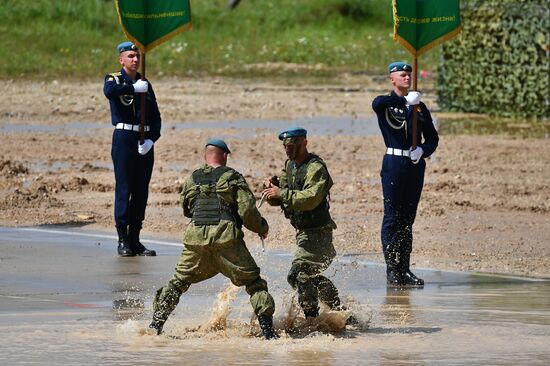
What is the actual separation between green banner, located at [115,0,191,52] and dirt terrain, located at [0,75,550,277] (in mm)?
2070

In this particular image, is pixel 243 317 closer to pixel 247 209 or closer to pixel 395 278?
pixel 247 209

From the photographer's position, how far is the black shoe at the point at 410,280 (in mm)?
13608

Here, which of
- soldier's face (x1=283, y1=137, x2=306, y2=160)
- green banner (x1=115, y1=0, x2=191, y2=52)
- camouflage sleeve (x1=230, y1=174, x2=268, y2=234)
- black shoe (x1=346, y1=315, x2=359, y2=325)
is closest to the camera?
camouflage sleeve (x1=230, y1=174, x2=268, y2=234)

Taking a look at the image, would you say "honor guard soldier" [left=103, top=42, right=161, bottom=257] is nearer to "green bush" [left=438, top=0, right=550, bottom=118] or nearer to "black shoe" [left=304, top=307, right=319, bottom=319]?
"black shoe" [left=304, top=307, right=319, bottom=319]

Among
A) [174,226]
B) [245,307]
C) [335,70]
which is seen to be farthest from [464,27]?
[245,307]

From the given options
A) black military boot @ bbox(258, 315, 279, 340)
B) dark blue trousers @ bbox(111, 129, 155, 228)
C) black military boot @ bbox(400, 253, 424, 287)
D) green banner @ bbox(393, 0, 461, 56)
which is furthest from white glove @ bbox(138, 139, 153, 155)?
black military boot @ bbox(258, 315, 279, 340)

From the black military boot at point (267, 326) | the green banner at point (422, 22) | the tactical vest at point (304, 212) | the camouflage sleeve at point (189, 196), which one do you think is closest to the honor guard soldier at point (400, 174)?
the green banner at point (422, 22)

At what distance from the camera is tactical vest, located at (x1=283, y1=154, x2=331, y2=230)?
11.4 meters

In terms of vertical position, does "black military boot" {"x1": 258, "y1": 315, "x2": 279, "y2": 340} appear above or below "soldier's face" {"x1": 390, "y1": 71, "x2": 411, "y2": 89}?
below

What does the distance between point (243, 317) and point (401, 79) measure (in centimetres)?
272

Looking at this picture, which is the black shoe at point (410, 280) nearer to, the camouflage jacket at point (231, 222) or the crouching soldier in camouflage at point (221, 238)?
the crouching soldier in camouflage at point (221, 238)

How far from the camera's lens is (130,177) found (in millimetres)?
15359

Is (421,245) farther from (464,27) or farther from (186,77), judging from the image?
(186,77)

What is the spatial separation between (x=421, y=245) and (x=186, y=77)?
2317 centimetres
